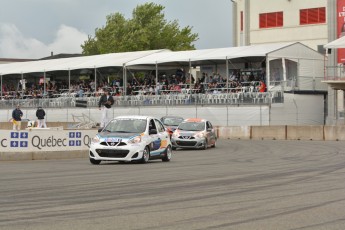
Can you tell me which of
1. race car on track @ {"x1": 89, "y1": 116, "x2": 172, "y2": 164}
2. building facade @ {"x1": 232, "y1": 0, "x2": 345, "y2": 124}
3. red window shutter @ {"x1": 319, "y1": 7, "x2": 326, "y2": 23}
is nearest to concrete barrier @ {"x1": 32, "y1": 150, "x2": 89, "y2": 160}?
race car on track @ {"x1": 89, "y1": 116, "x2": 172, "y2": 164}

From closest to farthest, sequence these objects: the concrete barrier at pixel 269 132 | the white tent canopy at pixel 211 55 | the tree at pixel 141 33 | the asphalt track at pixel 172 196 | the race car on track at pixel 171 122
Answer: the asphalt track at pixel 172 196 < the race car on track at pixel 171 122 < the concrete barrier at pixel 269 132 < the white tent canopy at pixel 211 55 < the tree at pixel 141 33

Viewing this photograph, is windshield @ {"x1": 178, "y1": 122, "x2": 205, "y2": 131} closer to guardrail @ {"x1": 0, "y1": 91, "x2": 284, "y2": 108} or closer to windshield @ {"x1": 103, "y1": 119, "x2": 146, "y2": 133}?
windshield @ {"x1": 103, "y1": 119, "x2": 146, "y2": 133}

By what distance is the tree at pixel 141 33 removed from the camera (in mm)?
→ 95562

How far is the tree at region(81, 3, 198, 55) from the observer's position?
95.6m

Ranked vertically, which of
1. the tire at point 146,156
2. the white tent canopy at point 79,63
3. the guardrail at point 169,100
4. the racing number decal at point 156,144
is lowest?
the tire at point 146,156

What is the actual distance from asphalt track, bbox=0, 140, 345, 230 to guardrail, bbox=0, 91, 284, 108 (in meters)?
25.6

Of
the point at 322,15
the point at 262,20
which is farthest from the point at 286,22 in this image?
the point at 322,15

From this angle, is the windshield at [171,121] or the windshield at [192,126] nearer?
the windshield at [192,126]

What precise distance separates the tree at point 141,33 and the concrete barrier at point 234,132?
154ft

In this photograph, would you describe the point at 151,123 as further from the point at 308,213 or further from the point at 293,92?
the point at 293,92

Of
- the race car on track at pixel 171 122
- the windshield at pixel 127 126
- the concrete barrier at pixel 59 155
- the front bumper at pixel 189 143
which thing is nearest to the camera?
the windshield at pixel 127 126

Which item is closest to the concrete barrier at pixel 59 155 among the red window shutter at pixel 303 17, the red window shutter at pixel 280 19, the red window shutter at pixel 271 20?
the red window shutter at pixel 303 17

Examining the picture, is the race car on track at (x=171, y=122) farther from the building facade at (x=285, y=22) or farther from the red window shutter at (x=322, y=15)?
the red window shutter at (x=322, y=15)

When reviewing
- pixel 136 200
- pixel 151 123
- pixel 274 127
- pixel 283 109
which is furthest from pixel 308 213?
pixel 283 109
